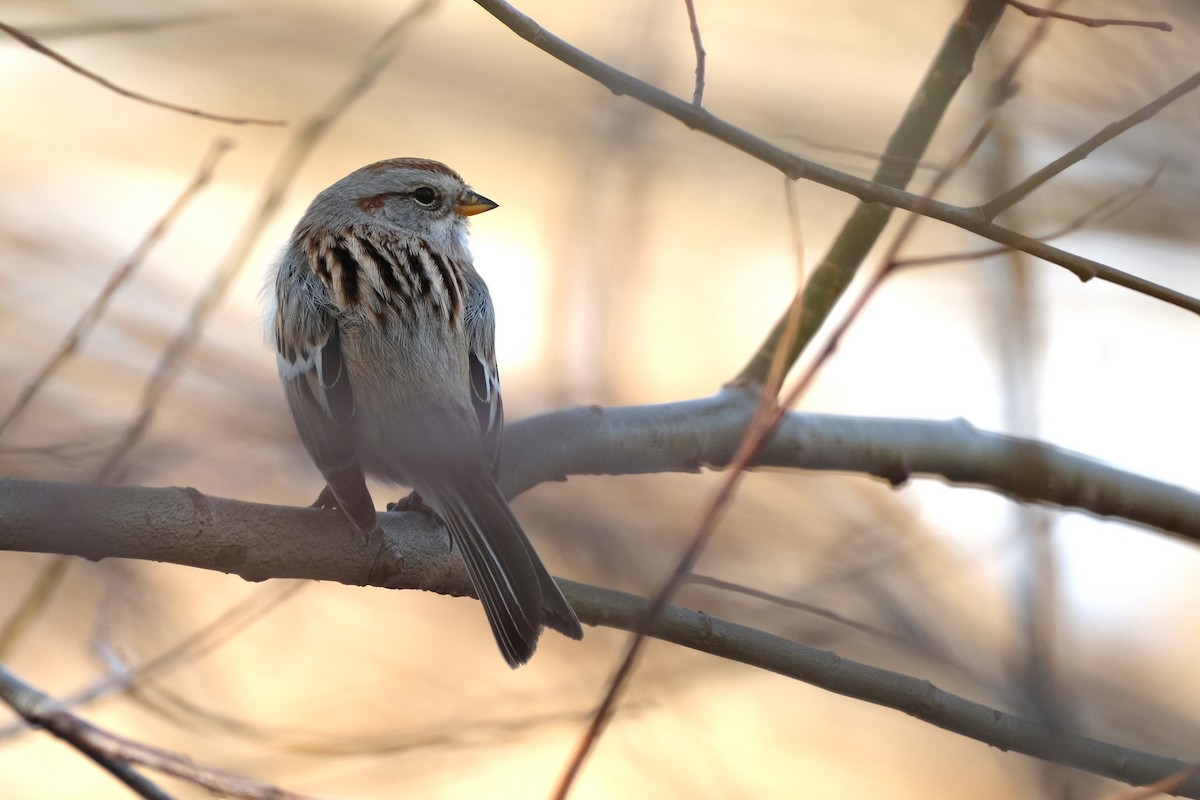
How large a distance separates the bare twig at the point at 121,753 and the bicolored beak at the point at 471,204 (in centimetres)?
250

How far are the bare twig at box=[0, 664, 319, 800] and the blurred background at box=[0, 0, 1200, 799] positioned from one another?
0.79 metres

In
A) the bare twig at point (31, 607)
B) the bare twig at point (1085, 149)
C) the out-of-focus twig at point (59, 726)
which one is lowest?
the out-of-focus twig at point (59, 726)

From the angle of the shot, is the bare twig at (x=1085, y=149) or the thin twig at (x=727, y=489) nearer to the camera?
the thin twig at (x=727, y=489)

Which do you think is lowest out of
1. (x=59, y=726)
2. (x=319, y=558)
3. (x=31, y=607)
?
(x=59, y=726)

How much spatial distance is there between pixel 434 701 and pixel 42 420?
2.40m

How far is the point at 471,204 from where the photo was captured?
4340 millimetres

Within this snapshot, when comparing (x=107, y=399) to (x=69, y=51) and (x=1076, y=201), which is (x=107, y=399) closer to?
(x=69, y=51)

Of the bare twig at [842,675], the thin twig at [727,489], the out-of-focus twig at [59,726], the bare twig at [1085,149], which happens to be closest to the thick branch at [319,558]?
the bare twig at [842,675]

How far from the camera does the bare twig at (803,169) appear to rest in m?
2.26

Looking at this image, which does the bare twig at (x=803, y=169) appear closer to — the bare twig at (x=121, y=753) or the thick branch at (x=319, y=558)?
the thick branch at (x=319, y=558)

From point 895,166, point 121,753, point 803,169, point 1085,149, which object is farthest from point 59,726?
point 895,166

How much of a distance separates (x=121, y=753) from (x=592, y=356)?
202 cm

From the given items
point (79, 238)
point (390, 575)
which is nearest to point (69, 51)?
point (79, 238)

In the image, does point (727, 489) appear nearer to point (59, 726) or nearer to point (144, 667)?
point (59, 726)
